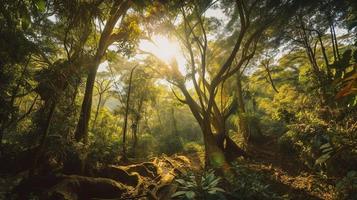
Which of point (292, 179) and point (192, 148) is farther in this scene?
point (192, 148)

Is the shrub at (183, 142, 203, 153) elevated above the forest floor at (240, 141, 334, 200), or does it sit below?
above

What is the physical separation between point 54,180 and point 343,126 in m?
8.00

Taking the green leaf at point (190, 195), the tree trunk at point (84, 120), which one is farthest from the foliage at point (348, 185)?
the tree trunk at point (84, 120)

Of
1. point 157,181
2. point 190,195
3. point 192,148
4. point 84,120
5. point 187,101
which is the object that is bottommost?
point 190,195

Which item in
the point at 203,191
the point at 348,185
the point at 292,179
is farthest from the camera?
the point at 292,179

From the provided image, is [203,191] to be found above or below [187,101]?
below

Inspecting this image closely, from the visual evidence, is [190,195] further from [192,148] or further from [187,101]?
[192,148]

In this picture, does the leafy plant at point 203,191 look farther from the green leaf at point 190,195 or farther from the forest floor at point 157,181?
the forest floor at point 157,181

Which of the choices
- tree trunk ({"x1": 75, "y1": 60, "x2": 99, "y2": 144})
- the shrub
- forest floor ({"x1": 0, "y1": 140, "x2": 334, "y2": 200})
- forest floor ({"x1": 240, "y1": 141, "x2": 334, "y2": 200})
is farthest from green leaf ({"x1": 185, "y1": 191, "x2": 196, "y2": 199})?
the shrub

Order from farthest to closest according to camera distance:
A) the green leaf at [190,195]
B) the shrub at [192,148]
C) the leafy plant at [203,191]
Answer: the shrub at [192,148], the leafy plant at [203,191], the green leaf at [190,195]

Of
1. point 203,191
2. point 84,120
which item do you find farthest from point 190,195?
point 84,120

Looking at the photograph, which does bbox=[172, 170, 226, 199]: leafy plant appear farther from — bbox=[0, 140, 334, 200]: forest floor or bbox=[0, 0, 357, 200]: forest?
bbox=[0, 140, 334, 200]: forest floor

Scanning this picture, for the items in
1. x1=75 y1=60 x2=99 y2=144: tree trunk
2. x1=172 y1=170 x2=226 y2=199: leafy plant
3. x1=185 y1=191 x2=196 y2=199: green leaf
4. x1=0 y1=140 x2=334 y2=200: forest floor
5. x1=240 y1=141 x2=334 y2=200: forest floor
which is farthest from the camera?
x1=75 y1=60 x2=99 y2=144: tree trunk

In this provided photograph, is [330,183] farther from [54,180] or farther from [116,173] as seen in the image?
[54,180]
